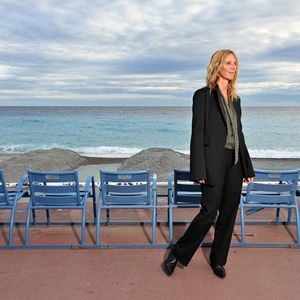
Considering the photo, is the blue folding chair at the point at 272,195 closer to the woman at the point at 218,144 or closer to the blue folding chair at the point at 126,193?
the woman at the point at 218,144

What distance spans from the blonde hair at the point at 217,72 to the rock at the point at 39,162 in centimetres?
978

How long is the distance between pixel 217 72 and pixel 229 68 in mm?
103

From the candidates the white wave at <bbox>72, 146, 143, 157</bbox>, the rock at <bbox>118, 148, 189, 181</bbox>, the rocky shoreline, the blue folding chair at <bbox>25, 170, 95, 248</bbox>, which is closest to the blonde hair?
the blue folding chair at <bbox>25, 170, 95, 248</bbox>

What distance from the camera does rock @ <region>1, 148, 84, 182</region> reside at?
1247 cm

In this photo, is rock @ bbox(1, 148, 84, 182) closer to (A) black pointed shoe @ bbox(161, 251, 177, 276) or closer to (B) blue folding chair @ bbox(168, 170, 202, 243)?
(B) blue folding chair @ bbox(168, 170, 202, 243)

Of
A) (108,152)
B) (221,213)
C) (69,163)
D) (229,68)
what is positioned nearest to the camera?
(229,68)

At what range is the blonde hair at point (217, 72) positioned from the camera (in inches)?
124

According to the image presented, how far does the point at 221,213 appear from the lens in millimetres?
3441

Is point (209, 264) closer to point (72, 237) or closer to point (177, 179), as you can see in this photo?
point (177, 179)

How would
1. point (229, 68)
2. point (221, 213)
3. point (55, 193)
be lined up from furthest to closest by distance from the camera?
point (55, 193)
point (221, 213)
point (229, 68)

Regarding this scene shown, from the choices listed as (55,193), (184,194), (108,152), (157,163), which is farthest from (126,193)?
(108,152)

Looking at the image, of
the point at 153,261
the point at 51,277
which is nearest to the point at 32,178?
the point at 51,277

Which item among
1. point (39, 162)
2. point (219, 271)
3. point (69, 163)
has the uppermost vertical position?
A: point (219, 271)

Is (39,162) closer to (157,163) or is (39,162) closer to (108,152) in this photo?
(157,163)
